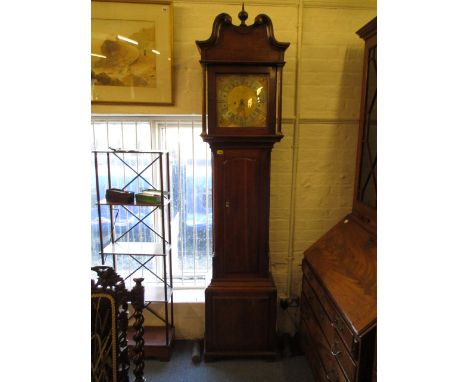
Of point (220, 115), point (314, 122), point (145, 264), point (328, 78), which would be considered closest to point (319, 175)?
point (314, 122)

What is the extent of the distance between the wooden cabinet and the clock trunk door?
0.35m

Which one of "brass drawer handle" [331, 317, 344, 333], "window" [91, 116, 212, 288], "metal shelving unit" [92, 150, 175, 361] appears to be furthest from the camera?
"window" [91, 116, 212, 288]

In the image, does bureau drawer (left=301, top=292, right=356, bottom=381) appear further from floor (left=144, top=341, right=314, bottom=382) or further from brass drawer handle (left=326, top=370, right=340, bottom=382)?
floor (left=144, top=341, right=314, bottom=382)

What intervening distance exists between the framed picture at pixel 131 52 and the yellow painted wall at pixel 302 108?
2.5 inches

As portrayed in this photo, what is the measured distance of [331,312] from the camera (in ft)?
5.36

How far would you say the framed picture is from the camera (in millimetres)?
Result: 2043

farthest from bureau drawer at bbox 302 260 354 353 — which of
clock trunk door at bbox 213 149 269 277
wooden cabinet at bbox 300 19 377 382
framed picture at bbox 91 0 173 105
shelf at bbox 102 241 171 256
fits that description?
framed picture at bbox 91 0 173 105

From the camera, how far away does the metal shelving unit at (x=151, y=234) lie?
85.3 inches

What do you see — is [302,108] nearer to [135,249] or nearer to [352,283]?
[352,283]

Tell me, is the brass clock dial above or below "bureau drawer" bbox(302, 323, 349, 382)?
above

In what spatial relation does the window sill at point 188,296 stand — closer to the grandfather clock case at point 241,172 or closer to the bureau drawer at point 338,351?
the grandfather clock case at point 241,172

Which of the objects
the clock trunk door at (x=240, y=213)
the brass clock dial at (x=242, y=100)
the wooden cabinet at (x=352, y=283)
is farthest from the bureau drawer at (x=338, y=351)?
the brass clock dial at (x=242, y=100)
